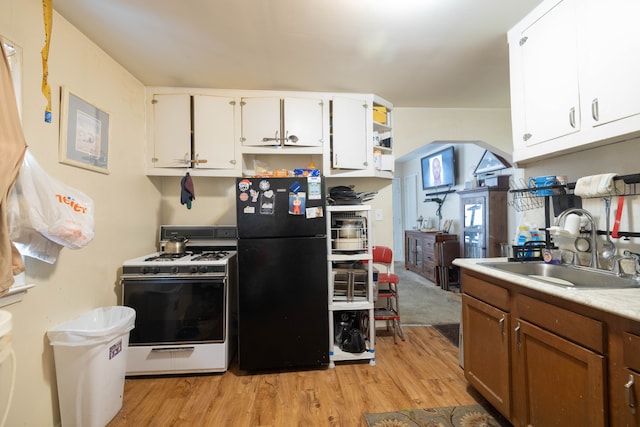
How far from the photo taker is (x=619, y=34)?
3.94 ft

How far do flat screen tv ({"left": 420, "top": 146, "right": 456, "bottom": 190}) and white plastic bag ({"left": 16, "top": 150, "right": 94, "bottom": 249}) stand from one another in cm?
504

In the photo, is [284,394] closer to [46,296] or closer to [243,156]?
[46,296]

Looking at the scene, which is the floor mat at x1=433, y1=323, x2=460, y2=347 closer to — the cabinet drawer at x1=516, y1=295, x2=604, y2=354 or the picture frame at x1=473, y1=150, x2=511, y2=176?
the cabinet drawer at x1=516, y1=295, x2=604, y2=354

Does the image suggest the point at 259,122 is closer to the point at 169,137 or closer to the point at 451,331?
the point at 169,137

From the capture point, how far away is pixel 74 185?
169 cm

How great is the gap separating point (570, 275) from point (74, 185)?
2.99m

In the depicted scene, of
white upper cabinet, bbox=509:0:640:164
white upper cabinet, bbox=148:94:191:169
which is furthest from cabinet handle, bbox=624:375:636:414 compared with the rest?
white upper cabinet, bbox=148:94:191:169

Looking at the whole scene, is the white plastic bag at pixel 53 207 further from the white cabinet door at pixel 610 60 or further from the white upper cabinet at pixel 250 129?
the white cabinet door at pixel 610 60

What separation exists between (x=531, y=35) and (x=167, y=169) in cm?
282

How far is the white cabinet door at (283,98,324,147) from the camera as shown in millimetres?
2488

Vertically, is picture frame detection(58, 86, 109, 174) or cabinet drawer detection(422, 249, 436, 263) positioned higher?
picture frame detection(58, 86, 109, 174)

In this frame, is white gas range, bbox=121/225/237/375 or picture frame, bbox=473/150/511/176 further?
picture frame, bbox=473/150/511/176

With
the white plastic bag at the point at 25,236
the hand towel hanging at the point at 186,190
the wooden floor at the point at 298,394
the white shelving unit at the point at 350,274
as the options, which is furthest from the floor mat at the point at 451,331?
the white plastic bag at the point at 25,236

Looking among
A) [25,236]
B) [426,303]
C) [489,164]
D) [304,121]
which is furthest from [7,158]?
[489,164]
